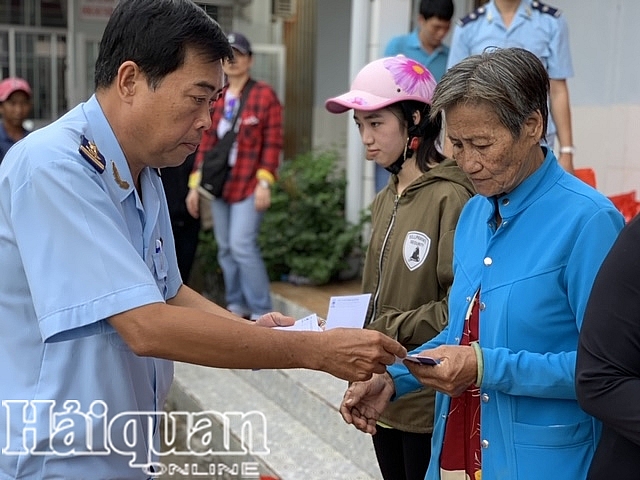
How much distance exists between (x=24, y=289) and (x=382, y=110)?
1.38 metres

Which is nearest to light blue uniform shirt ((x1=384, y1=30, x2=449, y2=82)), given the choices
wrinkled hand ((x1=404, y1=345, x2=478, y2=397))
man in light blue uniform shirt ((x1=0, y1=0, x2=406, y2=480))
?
man in light blue uniform shirt ((x1=0, y1=0, x2=406, y2=480))

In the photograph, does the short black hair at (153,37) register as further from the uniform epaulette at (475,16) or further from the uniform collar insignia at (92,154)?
the uniform epaulette at (475,16)

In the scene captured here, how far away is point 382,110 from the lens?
267cm

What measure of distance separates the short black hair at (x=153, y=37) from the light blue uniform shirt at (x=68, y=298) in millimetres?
151

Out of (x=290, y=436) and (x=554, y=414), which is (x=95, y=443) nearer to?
(x=554, y=414)

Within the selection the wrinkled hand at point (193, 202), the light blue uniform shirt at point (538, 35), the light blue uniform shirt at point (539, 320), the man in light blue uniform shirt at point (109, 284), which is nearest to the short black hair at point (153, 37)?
the man in light blue uniform shirt at point (109, 284)

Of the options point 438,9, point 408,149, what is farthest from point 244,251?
point 408,149

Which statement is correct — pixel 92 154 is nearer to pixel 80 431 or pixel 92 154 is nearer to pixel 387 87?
pixel 80 431

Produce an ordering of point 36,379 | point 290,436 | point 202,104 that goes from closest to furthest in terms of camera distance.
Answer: point 36,379, point 202,104, point 290,436

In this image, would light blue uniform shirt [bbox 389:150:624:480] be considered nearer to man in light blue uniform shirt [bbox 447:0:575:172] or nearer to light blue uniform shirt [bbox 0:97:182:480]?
light blue uniform shirt [bbox 0:97:182:480]

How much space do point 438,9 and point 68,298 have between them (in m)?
Result: 3.93

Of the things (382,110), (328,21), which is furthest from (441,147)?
(328,21)

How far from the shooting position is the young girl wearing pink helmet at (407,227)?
249 cm

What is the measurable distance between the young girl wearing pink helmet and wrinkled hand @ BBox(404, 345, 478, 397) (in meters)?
0.49
